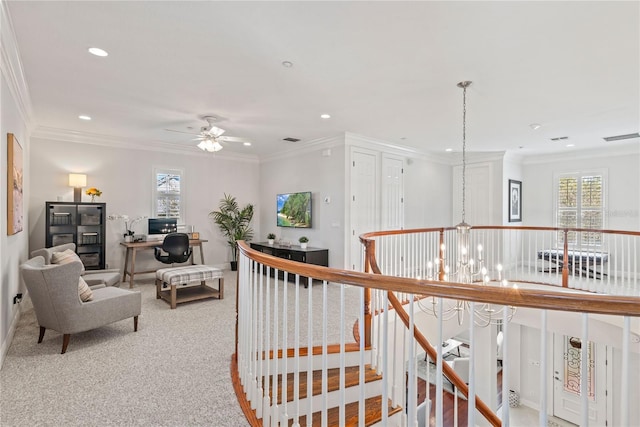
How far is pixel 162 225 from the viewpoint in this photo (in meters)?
6.48

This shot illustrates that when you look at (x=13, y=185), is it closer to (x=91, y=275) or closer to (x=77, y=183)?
(x=91, y=275)

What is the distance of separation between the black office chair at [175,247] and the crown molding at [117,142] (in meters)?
2.12

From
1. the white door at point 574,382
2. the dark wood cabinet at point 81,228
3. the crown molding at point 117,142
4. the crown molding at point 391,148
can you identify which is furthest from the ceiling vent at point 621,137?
the dark wood cabinet at point 81,228

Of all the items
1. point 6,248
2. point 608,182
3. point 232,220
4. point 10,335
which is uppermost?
point 608,182

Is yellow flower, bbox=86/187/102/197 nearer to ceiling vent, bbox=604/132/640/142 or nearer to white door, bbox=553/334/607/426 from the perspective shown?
white door, bbox=553/334/607/426

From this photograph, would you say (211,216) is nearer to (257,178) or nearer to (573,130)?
(257,178)

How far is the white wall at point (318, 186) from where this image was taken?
591cm

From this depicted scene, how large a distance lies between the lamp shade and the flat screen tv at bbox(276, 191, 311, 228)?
142 inches

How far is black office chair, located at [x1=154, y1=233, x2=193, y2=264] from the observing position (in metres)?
5.47

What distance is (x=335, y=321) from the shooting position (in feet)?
12.7

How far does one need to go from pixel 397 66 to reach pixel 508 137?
12.9 ft

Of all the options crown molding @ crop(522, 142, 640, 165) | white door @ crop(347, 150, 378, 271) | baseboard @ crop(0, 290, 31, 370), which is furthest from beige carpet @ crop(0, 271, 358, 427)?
crown molding @ crop(522, 142, 640, 165)

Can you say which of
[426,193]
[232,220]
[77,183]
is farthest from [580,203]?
[77,183]

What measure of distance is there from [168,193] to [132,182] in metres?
0.69
